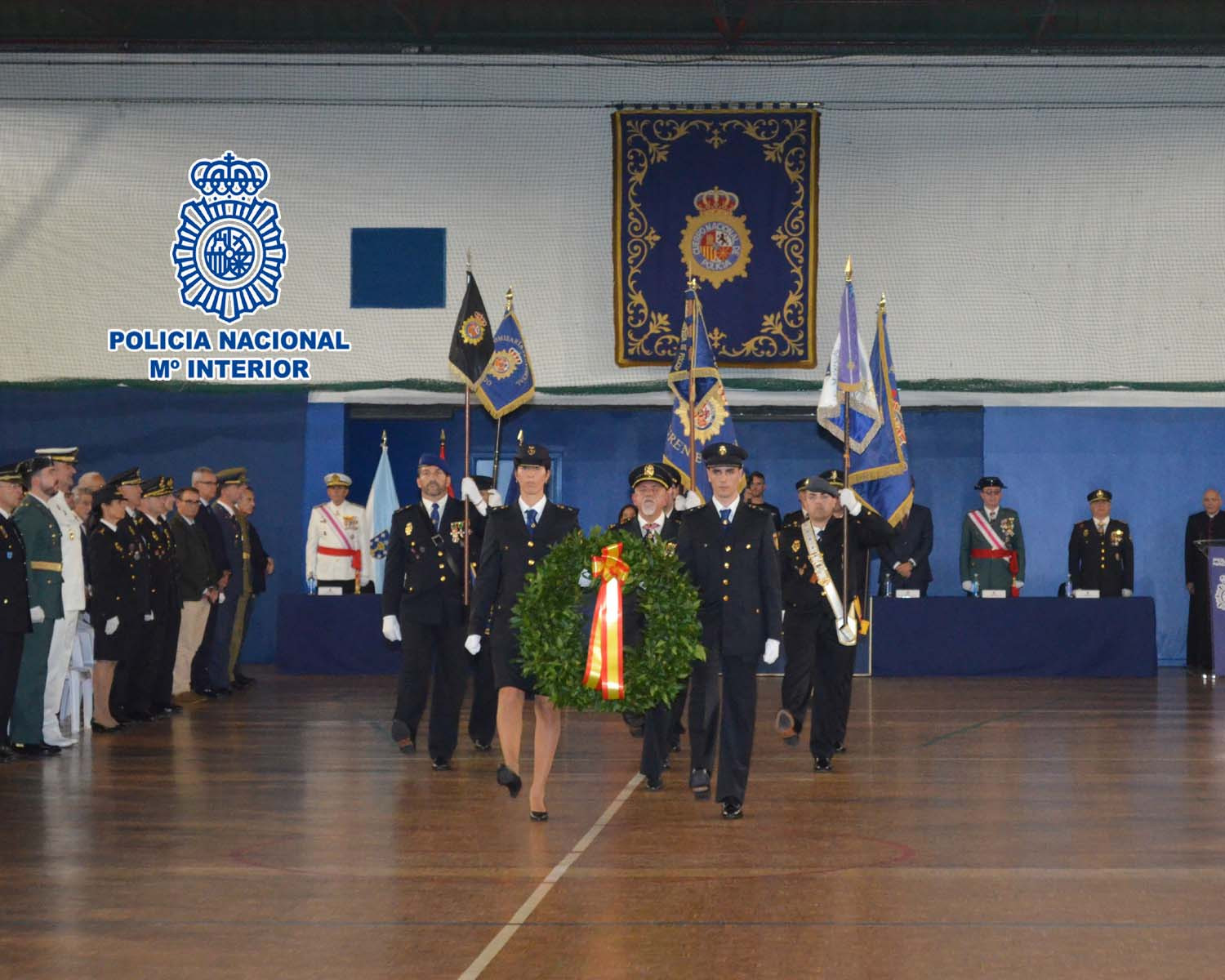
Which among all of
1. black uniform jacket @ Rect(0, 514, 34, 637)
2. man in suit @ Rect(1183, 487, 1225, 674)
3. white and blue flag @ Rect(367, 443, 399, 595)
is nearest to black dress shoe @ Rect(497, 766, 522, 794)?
black uniform jacket @ Rect(0, 514, 34, 637)

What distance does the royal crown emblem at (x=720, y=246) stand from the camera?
17672 mm

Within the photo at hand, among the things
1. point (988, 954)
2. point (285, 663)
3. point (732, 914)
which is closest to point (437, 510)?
point (732, 914)

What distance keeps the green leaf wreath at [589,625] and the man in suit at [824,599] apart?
2.27m

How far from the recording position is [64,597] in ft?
35.7

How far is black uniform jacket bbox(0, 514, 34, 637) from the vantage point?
1003cm

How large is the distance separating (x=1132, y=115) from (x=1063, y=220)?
50.0 inches

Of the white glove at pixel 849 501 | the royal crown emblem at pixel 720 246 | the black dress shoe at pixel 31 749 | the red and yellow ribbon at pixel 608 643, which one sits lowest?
the black dress shoe at pixel 31 749

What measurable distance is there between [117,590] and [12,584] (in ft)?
5.57

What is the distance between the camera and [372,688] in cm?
1541

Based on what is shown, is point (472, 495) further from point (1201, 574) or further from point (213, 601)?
point (1201, 574)

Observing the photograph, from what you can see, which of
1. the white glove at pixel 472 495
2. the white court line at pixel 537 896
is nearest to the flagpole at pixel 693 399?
the white glove at pixel 472 495

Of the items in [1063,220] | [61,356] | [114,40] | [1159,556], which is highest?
[114,40]

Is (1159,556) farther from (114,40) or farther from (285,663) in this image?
(114,40)

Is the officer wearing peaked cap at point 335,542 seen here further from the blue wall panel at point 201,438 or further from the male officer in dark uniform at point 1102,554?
the male officer in dark uniform at point 1102,554
